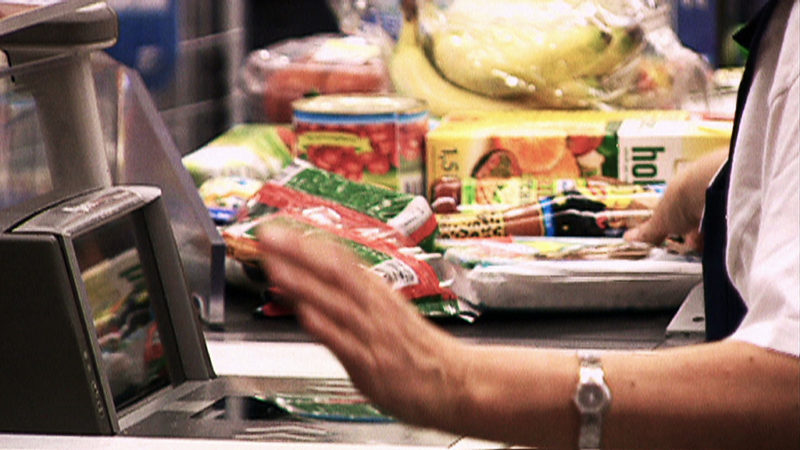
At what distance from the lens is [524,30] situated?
7.90 ft

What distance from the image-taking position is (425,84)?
8.11ft

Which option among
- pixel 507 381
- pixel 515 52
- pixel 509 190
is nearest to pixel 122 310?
pixel 507 381

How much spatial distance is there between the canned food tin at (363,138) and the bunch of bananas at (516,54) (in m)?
0.32

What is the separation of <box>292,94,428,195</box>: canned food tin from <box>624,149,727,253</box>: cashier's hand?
0.40m

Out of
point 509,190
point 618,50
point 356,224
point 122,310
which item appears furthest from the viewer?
point 618,50

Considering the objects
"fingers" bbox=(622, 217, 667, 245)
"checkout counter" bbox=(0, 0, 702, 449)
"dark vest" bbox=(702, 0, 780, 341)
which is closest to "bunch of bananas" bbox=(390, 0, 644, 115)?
"fingers" bbox=(622, 217, 667, 245)

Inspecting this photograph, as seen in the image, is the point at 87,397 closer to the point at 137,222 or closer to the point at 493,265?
the point at 137,222

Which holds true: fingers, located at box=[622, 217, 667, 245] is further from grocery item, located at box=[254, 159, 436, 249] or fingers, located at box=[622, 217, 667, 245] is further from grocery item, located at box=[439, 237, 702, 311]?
grocery item, located at box=[254, 159, 436, 249]

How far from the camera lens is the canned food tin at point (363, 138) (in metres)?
2.06

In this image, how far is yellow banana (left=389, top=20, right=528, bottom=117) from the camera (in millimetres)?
2449

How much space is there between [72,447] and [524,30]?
1375mm

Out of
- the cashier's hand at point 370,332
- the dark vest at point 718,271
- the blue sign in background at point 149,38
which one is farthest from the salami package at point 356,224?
the cashier's hand at point 370,332

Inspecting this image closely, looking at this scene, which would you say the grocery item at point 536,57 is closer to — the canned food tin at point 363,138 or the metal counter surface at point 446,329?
the canned food tin at point 363,138

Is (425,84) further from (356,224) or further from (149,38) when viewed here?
(356,224)
